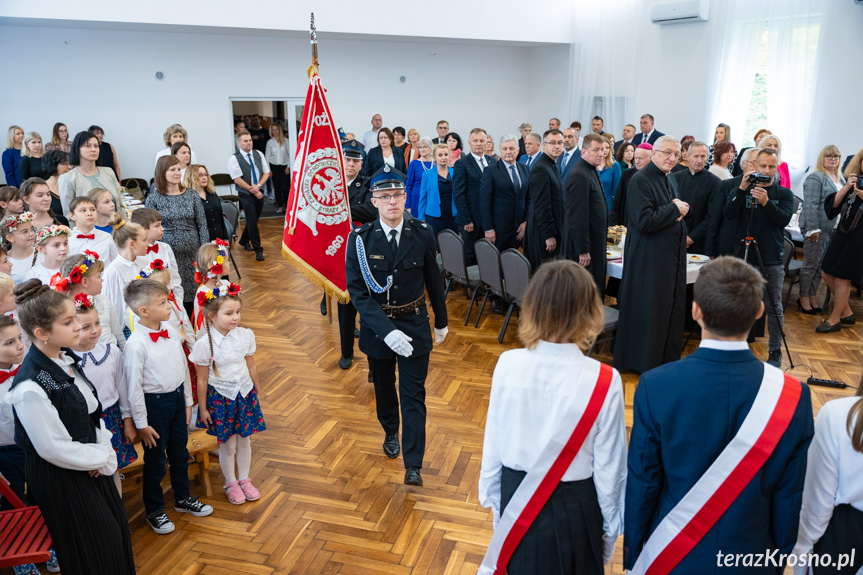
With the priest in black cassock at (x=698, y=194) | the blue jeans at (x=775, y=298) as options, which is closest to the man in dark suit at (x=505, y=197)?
the priest in black cassock at (x=698, y=194)

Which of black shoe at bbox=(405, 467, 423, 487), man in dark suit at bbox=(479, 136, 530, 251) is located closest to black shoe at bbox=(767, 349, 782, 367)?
man in dark suit at bbox=(479, 136, 530, 251)

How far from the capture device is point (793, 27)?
9.18 metres

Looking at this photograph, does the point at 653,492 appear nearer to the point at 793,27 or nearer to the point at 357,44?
the point at 793,27

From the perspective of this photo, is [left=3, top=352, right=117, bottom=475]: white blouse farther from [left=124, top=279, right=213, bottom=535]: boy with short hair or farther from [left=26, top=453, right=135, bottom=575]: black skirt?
[left=124, top=279, right=213, bottom=535]: boy with short hair

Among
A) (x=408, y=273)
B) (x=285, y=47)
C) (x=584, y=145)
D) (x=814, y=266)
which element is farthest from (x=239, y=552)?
(x=285, y=47)

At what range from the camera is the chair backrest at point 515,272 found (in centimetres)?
503

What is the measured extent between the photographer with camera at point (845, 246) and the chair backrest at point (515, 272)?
278 cm

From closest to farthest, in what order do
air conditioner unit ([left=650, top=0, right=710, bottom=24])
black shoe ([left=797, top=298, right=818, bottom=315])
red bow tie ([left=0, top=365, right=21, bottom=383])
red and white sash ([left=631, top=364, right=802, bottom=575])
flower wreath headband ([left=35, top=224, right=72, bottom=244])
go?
1. red and white sash ([left=631, top=364, right=802, bottom=575])
2. red bow tie ([left=0, top=365, right=21, bottom=383])
3. flower wreath headband ([left=35, top=224, right=72, bottom=244])
4. black shoe ([left=797, top=298, right=818, bottom=315])
5. air conditioner unit ([left=650, top=0, right=710, bottom=24])

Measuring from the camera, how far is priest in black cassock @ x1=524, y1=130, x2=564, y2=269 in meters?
5.63

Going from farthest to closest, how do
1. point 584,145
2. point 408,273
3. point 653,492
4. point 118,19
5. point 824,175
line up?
point 118,19, point 824,175, point 584,145, point 408,273, point 653,492

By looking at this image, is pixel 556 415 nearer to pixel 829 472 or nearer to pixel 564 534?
pixel 564 534

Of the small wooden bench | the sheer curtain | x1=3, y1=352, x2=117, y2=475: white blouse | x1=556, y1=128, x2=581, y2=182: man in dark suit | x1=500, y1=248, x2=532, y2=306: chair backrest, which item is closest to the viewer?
x1=3, y1=352, x2=117, y2=475: white blouse

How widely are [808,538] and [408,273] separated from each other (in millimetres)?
2027

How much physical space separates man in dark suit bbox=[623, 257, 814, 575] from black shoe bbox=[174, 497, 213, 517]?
2.29m
